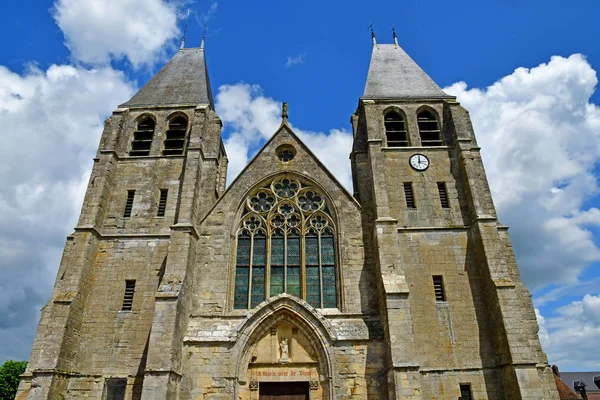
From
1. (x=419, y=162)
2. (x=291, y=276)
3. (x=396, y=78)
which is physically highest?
(x=396, y=78)

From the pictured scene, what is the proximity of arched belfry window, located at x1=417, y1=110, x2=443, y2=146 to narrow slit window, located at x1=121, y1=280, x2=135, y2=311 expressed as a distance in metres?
12.2

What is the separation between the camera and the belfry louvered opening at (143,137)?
57.9 ft

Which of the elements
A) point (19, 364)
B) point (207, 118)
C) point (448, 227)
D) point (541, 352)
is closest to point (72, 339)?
point (207, 118)

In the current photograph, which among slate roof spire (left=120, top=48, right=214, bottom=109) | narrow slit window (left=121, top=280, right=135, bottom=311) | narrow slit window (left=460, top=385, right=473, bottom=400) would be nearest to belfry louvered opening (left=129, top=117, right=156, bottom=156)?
slate roof spire (left=120, top=48, right=214, bottom=109)

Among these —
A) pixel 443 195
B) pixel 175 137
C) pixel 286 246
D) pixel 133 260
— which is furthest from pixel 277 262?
pixel 175 137

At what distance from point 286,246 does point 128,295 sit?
550cm

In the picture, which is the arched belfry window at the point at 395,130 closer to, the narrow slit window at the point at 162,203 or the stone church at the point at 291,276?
the stone church at the point at 291,276

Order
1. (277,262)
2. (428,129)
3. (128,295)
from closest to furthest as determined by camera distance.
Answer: (128,295) < (277,262) < (428,129)

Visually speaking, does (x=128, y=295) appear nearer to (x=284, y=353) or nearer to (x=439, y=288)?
(x=284, y=353)

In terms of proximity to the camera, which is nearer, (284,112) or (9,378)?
(284,112)

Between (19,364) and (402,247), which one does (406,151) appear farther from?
(19,364)

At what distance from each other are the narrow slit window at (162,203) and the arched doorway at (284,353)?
214 inches

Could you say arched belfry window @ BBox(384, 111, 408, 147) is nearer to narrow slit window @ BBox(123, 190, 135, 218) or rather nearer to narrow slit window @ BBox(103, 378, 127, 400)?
narrow slit window @ BBox(123, 190, 135, 218)

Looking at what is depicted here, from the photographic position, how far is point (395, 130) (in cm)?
1798
